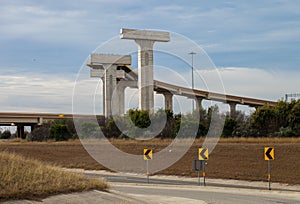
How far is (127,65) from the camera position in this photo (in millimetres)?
98125

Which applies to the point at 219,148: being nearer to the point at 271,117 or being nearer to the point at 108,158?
the point at 108,158

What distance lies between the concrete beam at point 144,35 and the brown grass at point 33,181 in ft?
200

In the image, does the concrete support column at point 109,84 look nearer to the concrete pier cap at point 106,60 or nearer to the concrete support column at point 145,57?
the concrete pier cap at point 106,60

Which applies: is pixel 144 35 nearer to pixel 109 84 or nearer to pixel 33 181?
pixel 109 84

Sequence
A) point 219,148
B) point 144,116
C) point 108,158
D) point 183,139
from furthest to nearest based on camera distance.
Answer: point 144,116 < point 183,139 < point 108,158 < point 219,148

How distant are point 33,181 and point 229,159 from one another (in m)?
35.0

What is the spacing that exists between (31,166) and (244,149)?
114 feet

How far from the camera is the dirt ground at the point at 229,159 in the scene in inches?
1802

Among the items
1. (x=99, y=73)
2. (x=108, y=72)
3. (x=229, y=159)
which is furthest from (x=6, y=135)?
(x=229, y=159)

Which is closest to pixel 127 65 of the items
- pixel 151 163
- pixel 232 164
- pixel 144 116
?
pixel 144 116

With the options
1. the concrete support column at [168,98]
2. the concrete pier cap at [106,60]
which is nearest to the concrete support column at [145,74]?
the concrete pier cap at [106,60]

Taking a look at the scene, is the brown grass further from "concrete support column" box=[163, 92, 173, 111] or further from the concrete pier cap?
"concrete support column" box=[163, 92, 173, 111]

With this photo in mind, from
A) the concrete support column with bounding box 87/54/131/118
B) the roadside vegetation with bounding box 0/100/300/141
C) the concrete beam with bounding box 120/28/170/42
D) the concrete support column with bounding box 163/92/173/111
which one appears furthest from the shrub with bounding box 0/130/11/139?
the roadside vegetation with bounding box 0/100/300/141

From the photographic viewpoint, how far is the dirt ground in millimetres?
45759
